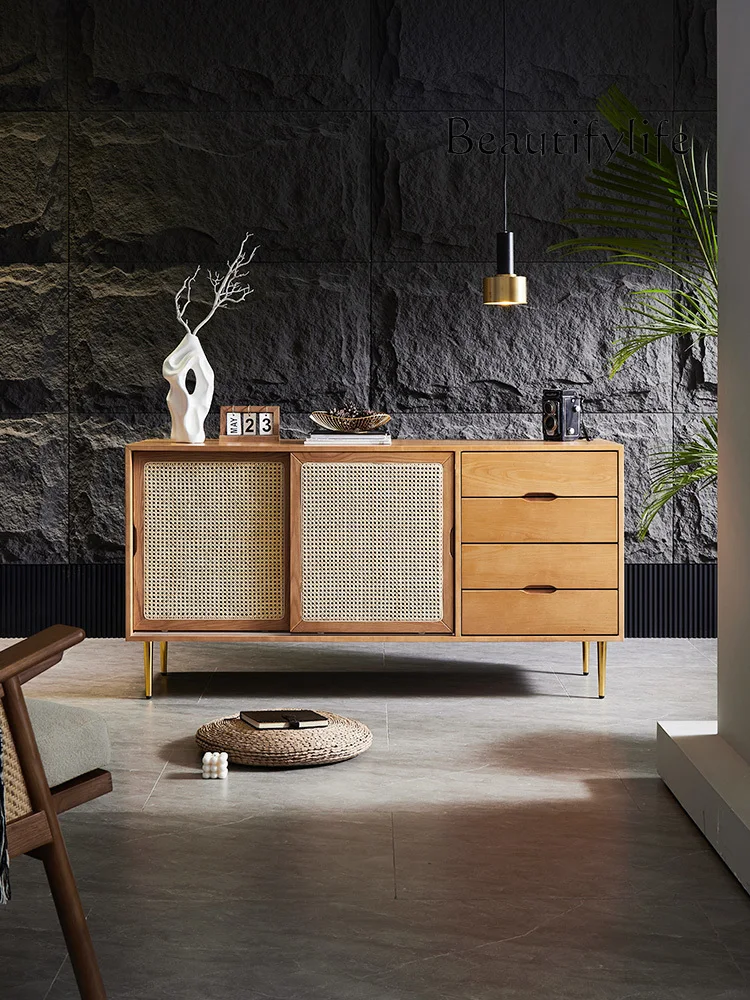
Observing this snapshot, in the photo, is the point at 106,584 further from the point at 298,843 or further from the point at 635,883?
the point at 635,883

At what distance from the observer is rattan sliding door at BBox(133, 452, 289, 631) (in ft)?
13.3

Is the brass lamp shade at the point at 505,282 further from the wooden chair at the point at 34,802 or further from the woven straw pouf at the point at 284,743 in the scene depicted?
the wooden chair at the point at 34,802

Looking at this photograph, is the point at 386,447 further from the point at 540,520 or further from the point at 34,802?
the point at 34,802

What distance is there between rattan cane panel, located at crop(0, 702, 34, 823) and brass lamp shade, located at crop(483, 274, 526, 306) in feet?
10.0

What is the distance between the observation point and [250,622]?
13.4 feet

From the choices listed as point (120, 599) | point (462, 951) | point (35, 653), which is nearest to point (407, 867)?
point (462, 951)

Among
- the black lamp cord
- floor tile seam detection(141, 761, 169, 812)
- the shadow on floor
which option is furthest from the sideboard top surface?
the black lamp cord

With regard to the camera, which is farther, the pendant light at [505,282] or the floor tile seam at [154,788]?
the pendant light at [505,282]

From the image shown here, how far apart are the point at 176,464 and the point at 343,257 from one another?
142 centimetres

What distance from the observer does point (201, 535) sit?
13.3ft

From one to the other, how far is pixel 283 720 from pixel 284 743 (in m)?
0.17

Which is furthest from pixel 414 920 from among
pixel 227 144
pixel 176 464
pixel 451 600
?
pixel 227 144

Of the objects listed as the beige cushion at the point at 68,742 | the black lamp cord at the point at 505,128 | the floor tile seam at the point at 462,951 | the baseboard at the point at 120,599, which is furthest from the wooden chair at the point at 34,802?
the black lamp cord at the point at 505,128

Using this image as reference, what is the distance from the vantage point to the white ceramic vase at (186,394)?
4.14 meters
